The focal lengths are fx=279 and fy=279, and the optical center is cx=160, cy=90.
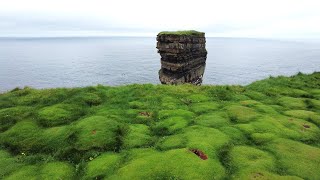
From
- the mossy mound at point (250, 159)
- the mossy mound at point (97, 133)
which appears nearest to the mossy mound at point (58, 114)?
the mossy mound at point (97, 133)

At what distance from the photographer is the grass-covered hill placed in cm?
1614

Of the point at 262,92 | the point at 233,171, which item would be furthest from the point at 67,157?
the point at 262,92

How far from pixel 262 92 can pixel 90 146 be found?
2339cm

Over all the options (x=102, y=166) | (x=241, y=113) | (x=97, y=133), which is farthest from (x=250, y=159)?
(x=97, y=133)

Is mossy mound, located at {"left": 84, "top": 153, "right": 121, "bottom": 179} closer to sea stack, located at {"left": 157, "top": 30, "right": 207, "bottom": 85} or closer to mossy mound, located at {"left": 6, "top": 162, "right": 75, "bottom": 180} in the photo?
mossy mound, located at {"left": 6, "top": 162, "right": 75, "bottom": 180}

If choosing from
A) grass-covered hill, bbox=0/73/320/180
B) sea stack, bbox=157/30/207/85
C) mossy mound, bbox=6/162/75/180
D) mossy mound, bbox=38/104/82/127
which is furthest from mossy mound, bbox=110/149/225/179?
sea stack, bbox=157/30/207/85

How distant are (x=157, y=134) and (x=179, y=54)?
39.7 meters

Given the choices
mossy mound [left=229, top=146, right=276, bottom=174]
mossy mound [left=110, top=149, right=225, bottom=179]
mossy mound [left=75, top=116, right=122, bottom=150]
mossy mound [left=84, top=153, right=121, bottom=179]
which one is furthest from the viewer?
mossy mound [left=75, top=116, right=122, bottom=150]

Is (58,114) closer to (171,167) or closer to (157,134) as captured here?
(157,134)

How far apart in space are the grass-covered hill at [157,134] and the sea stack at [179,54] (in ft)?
90.6

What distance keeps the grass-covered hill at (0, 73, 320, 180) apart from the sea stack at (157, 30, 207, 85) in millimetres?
27629

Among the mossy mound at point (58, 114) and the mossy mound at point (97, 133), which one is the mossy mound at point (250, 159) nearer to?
the mossy mound at point (97, 133)

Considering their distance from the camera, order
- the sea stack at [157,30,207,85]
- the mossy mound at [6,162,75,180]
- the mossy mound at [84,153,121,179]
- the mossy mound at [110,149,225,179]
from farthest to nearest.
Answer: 1. the sea stack at [157,30,207,85]
2. the mossy mound at [6,162,75,180]
3. the mossy mound at [84,153,121,179]
4. the mossy mound at [110,149,225,179]

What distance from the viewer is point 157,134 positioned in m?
21.8
